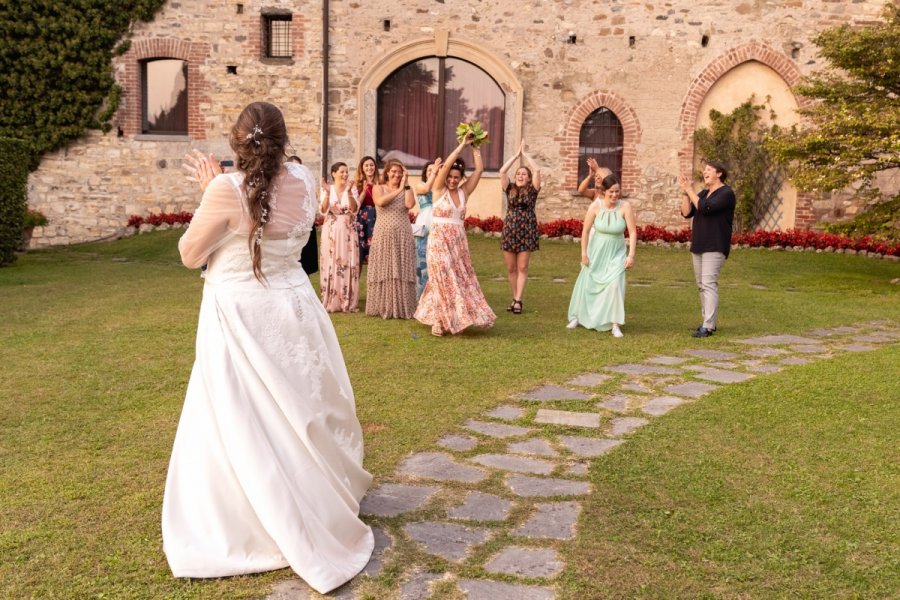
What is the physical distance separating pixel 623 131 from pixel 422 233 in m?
8.79

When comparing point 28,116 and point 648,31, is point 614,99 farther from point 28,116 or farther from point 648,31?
point 28,116

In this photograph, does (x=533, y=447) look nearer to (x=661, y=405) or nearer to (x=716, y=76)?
(x=661, y=405)

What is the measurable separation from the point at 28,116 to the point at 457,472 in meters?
16.9

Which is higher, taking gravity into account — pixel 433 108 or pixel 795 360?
pixel 433 108

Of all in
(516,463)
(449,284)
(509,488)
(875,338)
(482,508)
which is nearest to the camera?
(482,508)

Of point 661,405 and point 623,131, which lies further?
point 623,131

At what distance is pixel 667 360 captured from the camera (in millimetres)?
7734

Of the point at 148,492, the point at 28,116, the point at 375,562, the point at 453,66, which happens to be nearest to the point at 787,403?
the point at 375,562

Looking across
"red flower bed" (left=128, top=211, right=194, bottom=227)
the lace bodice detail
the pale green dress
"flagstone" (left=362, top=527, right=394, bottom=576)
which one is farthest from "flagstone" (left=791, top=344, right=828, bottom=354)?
"red flower bed" (left=128, top=211, right=194, bottom=227)

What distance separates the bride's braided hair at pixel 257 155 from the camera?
139 inches

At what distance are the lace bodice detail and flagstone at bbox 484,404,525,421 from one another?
2.32 metres

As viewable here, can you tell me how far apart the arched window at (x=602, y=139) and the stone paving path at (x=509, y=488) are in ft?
37.7

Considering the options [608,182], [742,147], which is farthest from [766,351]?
[742,147]

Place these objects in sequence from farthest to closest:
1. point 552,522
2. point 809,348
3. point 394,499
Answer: point 809,348, point 394,499, point 552,522
